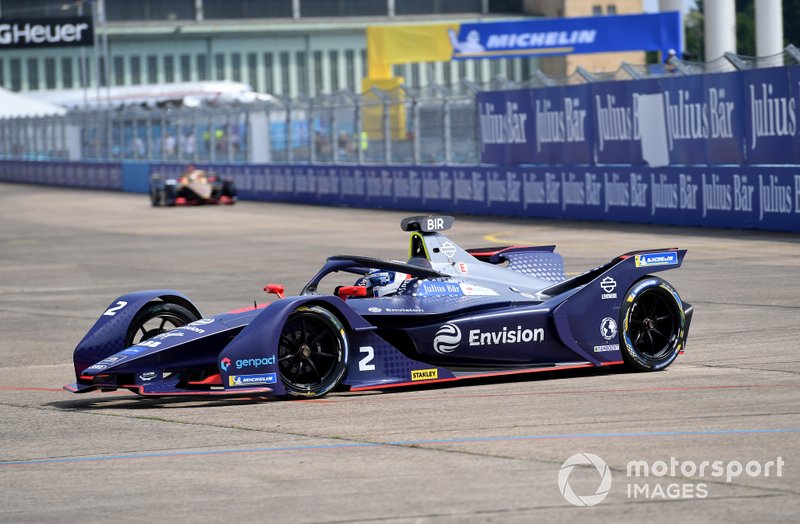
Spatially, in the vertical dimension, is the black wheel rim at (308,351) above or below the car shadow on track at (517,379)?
above

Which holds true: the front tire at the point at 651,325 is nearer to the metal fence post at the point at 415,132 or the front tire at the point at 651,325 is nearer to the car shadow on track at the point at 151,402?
→ the car shadow on track at the point at 151,402

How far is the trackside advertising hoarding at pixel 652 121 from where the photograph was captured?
75.0ft

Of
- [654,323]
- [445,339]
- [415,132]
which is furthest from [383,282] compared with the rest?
[415,132]

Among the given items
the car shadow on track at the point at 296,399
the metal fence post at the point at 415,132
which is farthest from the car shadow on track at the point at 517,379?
the metal fence post at the point at 415,132

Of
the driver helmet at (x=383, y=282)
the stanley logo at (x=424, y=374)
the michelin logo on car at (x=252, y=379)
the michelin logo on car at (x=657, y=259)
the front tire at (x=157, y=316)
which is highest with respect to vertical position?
the michelin logo on car at (x=657, y=259)

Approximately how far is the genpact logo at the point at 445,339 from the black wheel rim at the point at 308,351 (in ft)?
2.33

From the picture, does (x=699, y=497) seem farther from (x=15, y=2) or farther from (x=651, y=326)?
(x=15, y=2)

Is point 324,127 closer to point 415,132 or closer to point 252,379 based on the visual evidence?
point 415,132

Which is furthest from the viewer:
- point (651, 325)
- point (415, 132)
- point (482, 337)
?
point (415, 132)

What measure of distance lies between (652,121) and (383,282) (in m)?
16.3

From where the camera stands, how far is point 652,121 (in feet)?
84.8

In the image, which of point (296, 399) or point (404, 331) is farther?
point (404, 331)

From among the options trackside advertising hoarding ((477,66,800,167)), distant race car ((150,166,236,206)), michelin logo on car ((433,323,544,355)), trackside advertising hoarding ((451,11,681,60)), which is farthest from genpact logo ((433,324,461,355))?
trackside advertising hoarding ((451,11,681,60))

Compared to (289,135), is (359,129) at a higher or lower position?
higher
